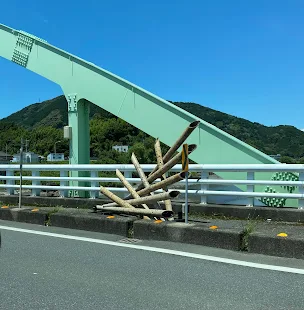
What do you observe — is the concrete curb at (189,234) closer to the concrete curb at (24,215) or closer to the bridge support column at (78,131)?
the concrete curb at (24,215)

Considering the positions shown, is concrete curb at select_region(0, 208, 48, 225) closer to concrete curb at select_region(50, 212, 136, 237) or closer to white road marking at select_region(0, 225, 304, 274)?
concrete curb at select_region(50, 212, 136, 237)

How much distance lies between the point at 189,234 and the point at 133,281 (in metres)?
1.94

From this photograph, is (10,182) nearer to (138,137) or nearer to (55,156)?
(138,137)

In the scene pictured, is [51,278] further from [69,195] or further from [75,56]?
[75,56]

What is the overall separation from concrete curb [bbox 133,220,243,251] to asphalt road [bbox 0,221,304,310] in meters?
0.23

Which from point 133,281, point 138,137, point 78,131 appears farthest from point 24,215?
point 138,137

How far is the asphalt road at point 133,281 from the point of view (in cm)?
A: 376

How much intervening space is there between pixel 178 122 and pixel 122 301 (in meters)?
7.59

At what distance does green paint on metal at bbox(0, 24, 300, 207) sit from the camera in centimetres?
1027

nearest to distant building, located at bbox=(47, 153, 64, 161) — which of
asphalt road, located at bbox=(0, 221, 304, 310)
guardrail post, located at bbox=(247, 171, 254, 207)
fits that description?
guardrail post, located at bbox=(247, 171, 254, 207)

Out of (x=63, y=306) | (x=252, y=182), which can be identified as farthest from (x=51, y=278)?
(x=252, y=182)

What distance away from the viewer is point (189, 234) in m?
6.17

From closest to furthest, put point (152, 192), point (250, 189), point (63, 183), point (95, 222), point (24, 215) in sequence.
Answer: point (95, 222) < point (250, 189) < point (152, 192) < point (24, 215) < point (63, 183)

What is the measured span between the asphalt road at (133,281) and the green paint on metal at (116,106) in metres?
4.68
